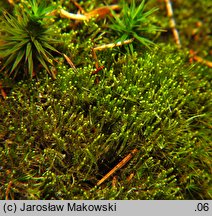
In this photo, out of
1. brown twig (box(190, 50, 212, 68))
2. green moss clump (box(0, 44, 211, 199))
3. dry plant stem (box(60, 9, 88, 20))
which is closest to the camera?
green moss clump (box(0, 44, 211, 199))

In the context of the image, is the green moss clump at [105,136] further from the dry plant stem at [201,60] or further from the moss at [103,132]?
the dry plant stem at [201,60]

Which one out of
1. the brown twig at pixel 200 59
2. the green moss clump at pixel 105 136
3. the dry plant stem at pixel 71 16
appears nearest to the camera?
the green moss clump at pixel 105 136

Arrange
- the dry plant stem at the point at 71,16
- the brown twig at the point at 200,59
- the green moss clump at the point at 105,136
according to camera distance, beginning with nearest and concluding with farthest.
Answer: the green moss clump at the point at 105,136, the dry plant stem at the point at 71,16, the brown twig at the point at 200,59

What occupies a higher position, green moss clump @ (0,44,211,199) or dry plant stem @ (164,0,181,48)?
dry plant stem @ (164,0,181,48)

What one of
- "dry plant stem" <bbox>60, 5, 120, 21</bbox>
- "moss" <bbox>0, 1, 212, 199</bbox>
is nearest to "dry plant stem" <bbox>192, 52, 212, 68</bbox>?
"moss" <bbox>0, 1, 212, 199</bbox>

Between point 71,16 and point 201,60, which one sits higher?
point 71,16

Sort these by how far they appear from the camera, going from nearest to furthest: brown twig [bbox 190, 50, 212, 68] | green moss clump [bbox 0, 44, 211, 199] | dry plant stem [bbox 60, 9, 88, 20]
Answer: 1. green moss clump [bbox 0, 44, 211, 199]
2. dry plant stem [bbox 60, 9, 88, 20]
3. brown twig [bbox 190, 50, 212, 68]

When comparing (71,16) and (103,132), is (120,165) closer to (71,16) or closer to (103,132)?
(103,132)

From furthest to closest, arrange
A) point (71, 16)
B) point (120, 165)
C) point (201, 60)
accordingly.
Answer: point (201, 60)
point (71, 16)
point (120, 165)

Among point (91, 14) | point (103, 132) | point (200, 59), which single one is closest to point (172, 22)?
point (200, 59)

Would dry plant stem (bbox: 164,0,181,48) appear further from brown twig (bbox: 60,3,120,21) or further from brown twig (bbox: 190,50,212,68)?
brown twig (bbox: 60,3,120,21)

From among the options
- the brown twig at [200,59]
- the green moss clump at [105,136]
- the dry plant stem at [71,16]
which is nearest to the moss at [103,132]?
the green moss clump at [105,136]
